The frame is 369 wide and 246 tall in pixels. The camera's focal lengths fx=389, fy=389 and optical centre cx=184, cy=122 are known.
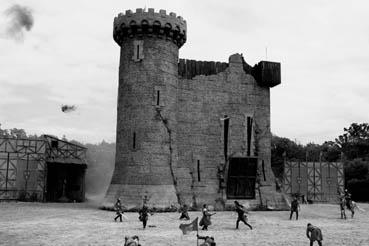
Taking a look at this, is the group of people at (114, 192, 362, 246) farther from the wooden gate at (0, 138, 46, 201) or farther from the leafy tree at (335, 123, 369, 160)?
the leafy tree at (335, 123, 369, 160)

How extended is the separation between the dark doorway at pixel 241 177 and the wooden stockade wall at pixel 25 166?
1596cm

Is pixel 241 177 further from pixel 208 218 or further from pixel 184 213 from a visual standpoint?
pixel 208 218

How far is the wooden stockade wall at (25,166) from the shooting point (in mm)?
33562

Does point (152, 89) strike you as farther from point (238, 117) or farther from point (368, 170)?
point (368, 170)

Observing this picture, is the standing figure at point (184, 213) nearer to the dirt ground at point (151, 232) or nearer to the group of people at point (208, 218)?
the group of people at point (208, 218)

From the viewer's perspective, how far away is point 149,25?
24969 millimetres

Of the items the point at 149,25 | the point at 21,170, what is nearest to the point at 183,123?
the point at 149,25

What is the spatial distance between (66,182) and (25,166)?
435 cm

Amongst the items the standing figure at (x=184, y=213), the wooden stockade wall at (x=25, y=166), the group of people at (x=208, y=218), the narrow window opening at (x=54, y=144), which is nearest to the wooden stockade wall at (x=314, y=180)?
the group of people at (x=208, y=218)

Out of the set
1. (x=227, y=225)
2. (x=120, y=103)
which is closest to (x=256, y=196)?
(x=227, y=225)

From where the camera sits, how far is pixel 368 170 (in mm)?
45750

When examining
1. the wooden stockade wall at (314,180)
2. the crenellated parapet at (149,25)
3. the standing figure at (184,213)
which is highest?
the crenellated parapet at (149,25)

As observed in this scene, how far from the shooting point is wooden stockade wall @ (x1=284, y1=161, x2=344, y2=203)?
42344 mm

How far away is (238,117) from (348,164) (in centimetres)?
2817
